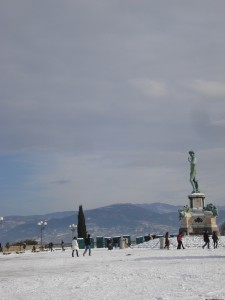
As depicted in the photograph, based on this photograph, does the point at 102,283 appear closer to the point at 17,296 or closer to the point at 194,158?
the point at 17,296

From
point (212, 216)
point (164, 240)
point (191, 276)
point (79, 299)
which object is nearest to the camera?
point (79, 299)

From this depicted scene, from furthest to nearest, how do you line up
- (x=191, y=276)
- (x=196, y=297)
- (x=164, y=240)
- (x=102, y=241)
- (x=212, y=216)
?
(x=102, y=241), (x=212, y=216), (x=164, y=240), (x=191, y=276), (x=196, y=297)

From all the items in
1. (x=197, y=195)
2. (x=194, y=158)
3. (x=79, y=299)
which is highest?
(x=194, y=158)

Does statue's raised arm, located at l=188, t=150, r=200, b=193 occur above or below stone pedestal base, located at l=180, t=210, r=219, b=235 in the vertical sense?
above

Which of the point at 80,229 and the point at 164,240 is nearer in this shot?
the point at 164,240

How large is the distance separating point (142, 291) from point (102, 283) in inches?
99.4

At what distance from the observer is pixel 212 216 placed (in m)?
55.8

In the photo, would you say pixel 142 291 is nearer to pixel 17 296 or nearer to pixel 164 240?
pixel 17 296

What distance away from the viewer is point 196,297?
1160 centimetres

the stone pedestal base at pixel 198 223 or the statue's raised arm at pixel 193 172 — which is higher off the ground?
the statue's raised arm at pixel 193 172

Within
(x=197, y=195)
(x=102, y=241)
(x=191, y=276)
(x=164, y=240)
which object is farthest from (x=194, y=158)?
(x=191, y=276)

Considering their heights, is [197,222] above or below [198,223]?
above

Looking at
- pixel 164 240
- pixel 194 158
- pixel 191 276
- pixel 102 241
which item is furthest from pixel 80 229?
pixel 191 276

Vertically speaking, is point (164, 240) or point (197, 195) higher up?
point (197, 195)
